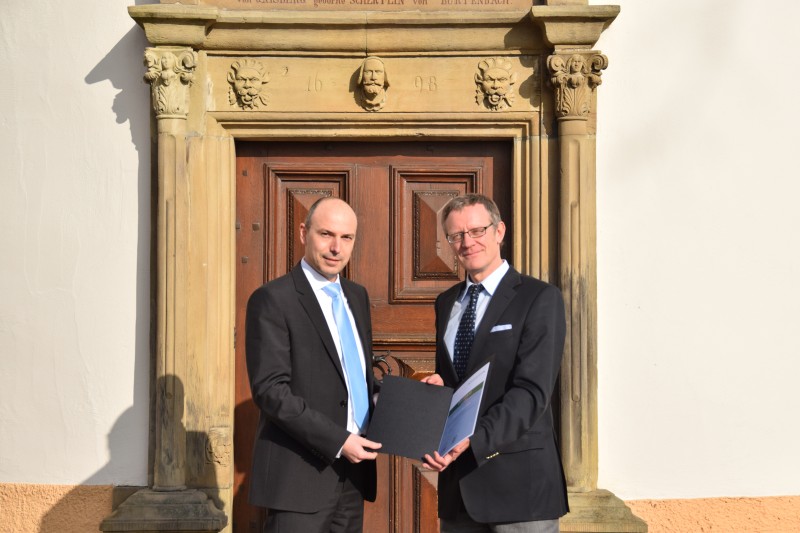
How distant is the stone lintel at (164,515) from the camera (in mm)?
5031

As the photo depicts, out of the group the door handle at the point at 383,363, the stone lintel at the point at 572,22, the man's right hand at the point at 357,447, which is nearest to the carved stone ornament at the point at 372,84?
A: the stone lintel at the point at 572,22

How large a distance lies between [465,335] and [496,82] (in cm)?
196

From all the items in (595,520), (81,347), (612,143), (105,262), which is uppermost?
(612,143)

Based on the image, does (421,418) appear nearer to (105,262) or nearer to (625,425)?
(625,425)

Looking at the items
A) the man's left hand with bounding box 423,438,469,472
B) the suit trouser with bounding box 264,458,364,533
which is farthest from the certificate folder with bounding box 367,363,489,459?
the suit trouser with bounding box 264,458,364,533

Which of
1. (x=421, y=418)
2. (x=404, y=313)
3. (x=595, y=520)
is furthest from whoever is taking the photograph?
(x=404, y=313)

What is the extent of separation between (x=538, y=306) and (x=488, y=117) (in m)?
1.90

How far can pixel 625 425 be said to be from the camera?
5.23 metres

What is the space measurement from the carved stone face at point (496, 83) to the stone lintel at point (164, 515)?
247cm

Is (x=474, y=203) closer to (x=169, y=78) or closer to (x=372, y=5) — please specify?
(x=372, y=5)

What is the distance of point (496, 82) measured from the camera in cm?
527

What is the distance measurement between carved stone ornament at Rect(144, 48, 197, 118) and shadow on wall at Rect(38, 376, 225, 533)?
4.99ft

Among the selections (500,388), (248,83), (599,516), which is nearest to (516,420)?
(500,388)

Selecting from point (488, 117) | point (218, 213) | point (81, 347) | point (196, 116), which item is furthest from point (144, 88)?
point (488, 117)
